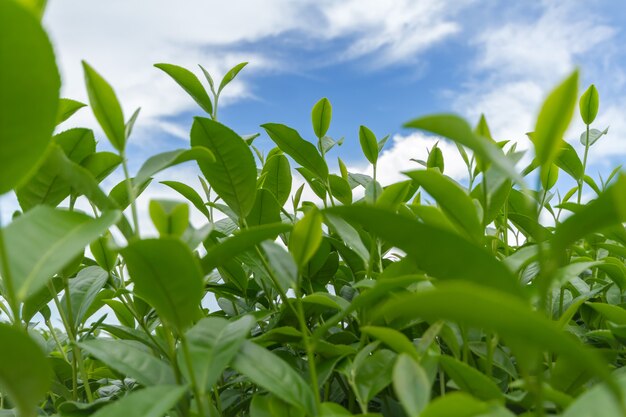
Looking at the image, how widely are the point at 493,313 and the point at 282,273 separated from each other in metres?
0.34

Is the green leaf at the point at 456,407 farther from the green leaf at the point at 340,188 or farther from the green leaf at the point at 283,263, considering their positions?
the green leaf at the point at 340,188

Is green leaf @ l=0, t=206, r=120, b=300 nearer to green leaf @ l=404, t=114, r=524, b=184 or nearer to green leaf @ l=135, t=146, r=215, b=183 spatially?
green leaf @ l=135, t=146, r=215, b=183

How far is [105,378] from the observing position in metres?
1.55

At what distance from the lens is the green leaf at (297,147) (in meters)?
1.16

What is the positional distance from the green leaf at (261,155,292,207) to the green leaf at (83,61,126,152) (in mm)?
466

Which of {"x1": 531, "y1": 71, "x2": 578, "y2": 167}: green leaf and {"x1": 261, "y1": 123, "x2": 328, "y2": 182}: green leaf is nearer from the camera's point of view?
{"x1": 531, "y1": 71, "x2": 578, "y2": 167}: green leaf

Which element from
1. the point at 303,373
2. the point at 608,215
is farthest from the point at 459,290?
the point at 303,373

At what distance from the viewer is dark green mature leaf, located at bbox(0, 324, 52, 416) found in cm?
66

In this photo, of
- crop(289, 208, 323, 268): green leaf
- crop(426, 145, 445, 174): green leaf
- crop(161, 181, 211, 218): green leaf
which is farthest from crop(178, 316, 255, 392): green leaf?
crop(426, 145, 445, 174): green leaf

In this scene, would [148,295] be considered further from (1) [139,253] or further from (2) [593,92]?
(2) [593,92]

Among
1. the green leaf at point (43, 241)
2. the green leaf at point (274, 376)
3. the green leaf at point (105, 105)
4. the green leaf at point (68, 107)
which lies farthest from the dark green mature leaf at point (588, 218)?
the green leaf at point (68, 107)

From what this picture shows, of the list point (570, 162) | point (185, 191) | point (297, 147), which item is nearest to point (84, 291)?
point (185, 191)

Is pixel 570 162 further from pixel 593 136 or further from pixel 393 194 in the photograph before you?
pixel 393 194

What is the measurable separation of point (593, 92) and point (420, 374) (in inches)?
45.4
